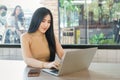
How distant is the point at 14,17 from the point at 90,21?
3.95 feet

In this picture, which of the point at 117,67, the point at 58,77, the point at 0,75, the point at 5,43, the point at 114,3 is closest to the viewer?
the point at 58,77

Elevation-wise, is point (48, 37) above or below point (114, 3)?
below

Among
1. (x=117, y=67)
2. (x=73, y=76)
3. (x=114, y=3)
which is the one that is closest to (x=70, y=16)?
(x=114, y=3)

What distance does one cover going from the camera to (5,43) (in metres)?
3.52

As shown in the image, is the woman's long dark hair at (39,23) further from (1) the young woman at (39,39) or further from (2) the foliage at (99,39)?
(2) the foliage at (99,39)

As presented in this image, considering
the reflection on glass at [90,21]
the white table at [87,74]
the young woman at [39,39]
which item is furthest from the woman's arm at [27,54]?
the reflection on glass at [90,21]

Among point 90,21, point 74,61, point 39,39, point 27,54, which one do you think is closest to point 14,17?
point 90,21

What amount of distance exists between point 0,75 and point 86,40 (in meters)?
1.52

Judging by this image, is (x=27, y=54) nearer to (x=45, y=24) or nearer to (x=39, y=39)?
(x=39, y=39)

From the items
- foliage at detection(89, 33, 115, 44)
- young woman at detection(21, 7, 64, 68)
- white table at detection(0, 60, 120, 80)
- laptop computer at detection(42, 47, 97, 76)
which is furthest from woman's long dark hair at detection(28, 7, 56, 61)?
foliage at detection(89, 33, 115, 44)

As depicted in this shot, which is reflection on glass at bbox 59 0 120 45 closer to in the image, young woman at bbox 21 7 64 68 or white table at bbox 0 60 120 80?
young woman at bbox 21 7 64 68

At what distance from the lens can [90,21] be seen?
11.1 feet

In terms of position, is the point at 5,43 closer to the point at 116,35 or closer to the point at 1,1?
the point at 1,1

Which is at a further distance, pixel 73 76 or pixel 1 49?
pixel 1 49
